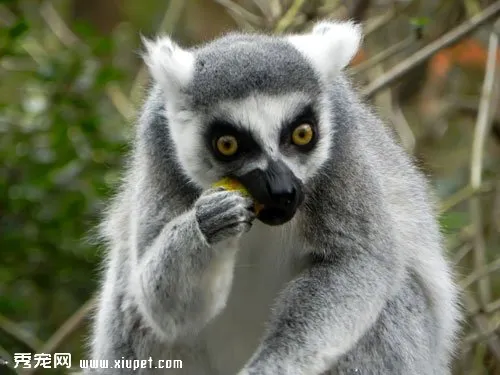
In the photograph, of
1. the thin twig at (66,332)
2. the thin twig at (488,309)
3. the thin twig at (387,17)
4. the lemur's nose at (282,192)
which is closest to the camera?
the lemur's nose at (282,192)

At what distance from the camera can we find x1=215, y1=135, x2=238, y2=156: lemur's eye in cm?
389

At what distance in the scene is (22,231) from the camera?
6.23m

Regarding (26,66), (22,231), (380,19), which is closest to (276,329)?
(22,231)

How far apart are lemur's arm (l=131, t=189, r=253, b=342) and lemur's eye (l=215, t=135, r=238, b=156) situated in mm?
170

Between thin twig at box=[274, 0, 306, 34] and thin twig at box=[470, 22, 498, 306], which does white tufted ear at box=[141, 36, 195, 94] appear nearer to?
thin twig at box=[274, 0, 306, 34]

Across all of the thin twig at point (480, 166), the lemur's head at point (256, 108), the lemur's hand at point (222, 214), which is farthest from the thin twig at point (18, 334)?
the thin twig at point (480, 166)

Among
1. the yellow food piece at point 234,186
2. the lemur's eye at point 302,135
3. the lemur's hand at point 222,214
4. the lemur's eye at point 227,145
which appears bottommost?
the lemur's hand at point 222,214

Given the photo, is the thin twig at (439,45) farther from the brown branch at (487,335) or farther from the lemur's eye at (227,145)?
the lemur's eye at (227,145)

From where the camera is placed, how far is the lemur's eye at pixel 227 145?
3893 mm

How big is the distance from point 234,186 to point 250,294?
0.81m

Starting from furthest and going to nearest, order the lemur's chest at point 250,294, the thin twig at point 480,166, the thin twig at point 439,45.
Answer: the thin twig at point 480,166
the thin twig at point 439,45
the lemur's chest at point 250,294

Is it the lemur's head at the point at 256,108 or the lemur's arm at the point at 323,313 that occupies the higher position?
the lemur's head at the point at 256,108

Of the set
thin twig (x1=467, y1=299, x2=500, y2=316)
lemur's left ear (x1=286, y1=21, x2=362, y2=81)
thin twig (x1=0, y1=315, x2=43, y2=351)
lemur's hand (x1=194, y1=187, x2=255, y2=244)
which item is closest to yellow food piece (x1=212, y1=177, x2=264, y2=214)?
lemur's hand (x1=194, y1=187, x2=255, y2=244)

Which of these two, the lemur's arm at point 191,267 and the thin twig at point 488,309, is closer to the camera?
the lemur's arm at point 191,267
